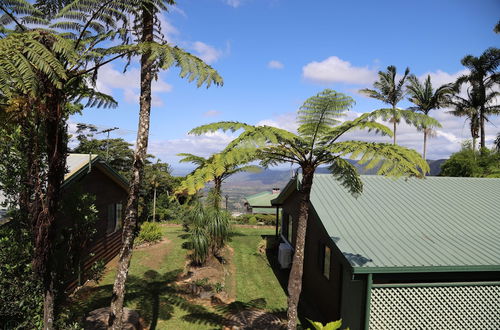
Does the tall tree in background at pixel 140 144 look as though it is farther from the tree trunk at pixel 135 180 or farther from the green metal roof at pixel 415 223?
the green metal roof at pixel 415 223

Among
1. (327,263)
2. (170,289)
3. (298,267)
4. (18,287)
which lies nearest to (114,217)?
(170,289)

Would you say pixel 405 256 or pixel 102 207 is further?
pixel 102 207

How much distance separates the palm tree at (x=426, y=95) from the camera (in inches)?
1180

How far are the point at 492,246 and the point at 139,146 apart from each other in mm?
10456

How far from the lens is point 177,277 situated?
44.5ft

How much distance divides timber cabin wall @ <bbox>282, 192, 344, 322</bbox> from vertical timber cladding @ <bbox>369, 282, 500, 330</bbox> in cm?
136

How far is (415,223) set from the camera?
33.0 feet

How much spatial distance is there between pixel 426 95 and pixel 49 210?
112 feet

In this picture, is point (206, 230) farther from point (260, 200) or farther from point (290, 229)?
point (260, 200)

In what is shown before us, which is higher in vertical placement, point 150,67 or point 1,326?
point 150,67

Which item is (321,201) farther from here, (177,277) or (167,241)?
(167,241)

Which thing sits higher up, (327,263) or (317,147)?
(317,147)

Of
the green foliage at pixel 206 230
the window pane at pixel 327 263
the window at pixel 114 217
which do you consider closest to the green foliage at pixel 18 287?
the green foliage at pixel 206 230

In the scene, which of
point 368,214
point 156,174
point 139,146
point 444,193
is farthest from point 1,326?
point 156,174
